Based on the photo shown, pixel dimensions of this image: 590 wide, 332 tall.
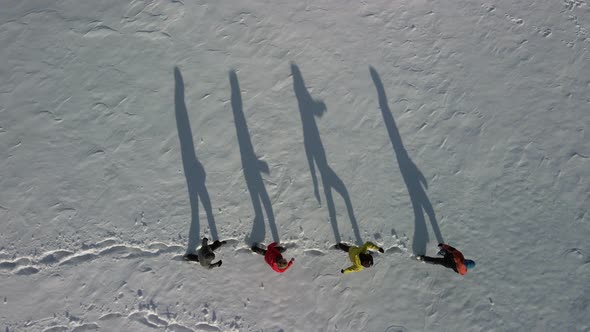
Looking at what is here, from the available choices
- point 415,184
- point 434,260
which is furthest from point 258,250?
point 415,184

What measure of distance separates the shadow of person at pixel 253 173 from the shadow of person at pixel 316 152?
0.93m

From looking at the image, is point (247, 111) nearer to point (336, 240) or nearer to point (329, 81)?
point (329, 81)

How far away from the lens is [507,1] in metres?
9.53

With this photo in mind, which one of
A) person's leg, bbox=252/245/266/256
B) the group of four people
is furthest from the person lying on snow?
person's leg, bbox=252/245/266/256

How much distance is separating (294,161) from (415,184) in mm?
2387

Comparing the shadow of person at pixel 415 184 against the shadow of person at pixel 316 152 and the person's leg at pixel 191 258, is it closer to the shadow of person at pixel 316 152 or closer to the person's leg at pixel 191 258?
the shadow of person at pixel 316 152

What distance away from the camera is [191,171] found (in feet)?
26.2

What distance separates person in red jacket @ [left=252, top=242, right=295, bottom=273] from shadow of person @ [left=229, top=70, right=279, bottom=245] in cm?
31

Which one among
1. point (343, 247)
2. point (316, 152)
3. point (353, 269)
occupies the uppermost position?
point (316, 152)

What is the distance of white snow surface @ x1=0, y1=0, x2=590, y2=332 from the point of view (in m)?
7.45

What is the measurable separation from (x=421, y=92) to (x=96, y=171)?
669 centimetres

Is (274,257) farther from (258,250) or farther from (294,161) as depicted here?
(294,161)

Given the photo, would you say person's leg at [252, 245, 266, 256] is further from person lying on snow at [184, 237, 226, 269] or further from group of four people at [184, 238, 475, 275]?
person lying on snow at [184, 237, 226, 269]

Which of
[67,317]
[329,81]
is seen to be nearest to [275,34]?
[329,81]
